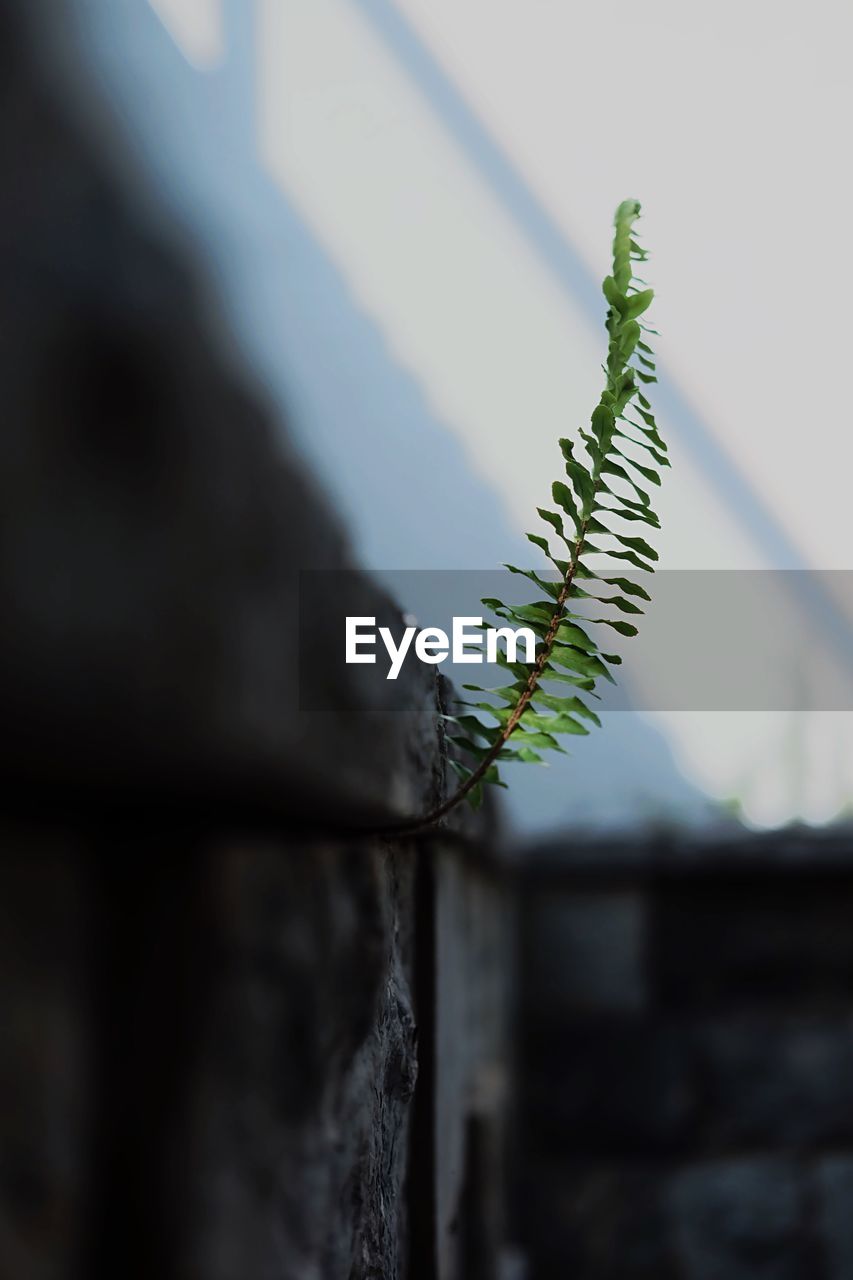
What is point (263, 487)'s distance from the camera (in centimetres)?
31

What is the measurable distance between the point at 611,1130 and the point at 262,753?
146 cm

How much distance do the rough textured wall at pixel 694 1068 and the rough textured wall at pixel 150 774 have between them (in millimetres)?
1272

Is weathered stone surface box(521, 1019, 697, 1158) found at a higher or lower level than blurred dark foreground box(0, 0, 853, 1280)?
lower

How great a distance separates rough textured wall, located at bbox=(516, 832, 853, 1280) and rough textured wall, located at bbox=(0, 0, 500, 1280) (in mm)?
1272

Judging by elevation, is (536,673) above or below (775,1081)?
above

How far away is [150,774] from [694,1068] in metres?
1.46

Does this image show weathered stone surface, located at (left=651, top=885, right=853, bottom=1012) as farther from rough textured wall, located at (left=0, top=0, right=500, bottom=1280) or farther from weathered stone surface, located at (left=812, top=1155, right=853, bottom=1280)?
rough textured wall, located at (left=0, top=0, right=500, bottom=1280)

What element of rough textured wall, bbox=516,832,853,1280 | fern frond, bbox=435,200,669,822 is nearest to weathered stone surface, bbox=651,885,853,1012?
rough textured wall, bbox=516,832,853,1280

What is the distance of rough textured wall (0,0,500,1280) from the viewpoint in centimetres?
26

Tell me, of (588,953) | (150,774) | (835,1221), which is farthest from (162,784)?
(835,1221)

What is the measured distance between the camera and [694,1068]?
158cm

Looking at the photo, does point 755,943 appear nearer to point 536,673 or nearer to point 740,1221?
point 740,1221

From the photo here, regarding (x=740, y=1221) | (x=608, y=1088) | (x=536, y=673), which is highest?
(x=536, y=673)

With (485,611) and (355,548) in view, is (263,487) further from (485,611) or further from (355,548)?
(485,611)
